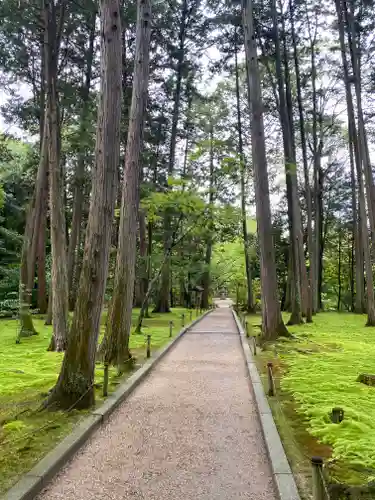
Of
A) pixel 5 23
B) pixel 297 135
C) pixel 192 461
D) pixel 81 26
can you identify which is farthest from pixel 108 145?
pixel 297 135

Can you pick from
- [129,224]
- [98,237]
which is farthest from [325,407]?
[129,224]

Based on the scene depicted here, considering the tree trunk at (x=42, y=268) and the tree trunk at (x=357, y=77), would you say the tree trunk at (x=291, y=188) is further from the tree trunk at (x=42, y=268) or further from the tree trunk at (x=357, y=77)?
the tree trunk at (x=42, y=268)

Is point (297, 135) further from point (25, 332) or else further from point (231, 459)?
point (231, 459)

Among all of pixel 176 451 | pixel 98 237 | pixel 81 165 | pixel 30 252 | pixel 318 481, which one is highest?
pixel 81 165

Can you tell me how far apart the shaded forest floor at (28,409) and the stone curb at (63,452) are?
11 cm

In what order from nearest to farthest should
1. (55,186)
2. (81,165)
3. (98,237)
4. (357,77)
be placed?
(98,237)
(55,186)
(357,77)
(81,165)

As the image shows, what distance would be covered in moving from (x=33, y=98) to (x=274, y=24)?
9737 mm

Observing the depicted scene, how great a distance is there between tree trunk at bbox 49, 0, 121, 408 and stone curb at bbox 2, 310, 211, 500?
36 cm

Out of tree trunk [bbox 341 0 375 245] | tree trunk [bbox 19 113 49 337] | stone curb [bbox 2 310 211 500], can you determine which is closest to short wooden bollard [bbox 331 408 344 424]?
stone curb [bbox 2 310 211 500]

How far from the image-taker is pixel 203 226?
14773mm

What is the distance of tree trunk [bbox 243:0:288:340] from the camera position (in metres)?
12.0

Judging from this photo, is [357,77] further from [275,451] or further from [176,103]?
[275,451]

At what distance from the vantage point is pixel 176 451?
4.43 meters

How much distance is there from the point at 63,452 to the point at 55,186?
7458 millimetres
